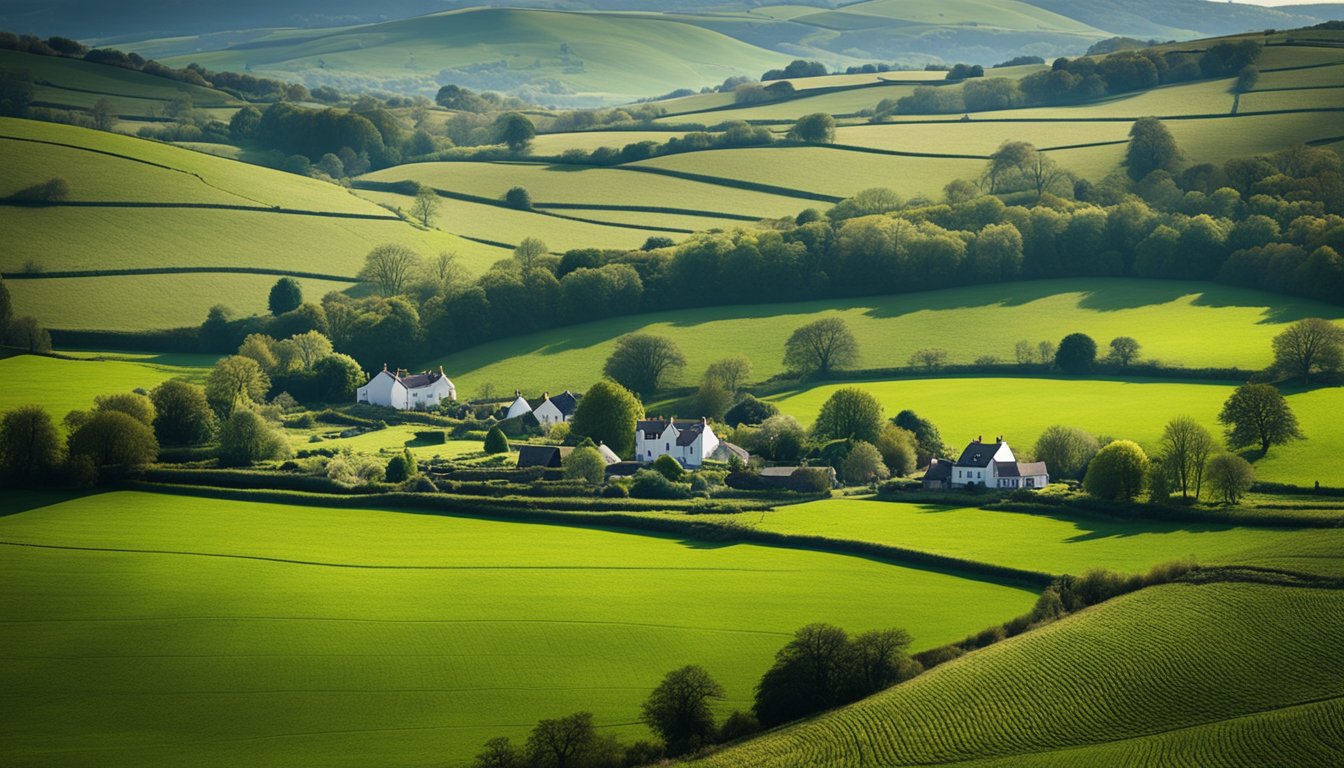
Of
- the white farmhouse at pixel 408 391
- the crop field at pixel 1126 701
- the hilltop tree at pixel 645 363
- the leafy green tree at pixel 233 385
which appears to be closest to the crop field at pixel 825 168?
the hilltop tree at pixel 645 363

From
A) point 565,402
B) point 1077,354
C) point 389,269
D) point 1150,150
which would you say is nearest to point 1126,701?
point 1077,354

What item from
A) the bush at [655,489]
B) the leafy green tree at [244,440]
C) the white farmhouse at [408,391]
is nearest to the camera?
the bush at [655,489]

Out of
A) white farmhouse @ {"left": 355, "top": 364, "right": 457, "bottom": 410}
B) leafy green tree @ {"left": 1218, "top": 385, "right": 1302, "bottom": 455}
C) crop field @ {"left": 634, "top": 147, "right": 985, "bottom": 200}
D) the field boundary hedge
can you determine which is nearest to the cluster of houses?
white farmhouse @ {"left": 355, "top": 364, "right": 457, "bottom": 410}

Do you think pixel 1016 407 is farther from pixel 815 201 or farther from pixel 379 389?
pixel 815 201

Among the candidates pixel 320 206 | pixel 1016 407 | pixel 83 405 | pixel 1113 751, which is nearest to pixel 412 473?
pixel 83 405

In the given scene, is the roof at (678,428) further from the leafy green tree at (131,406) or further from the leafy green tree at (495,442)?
the leafy green tree at (131,406)

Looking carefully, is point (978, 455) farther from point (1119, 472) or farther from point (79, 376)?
point (79, 376)
